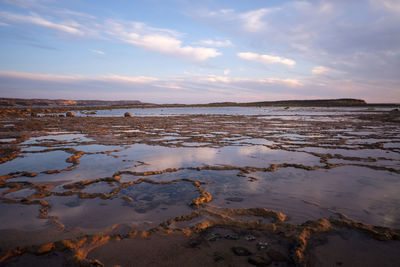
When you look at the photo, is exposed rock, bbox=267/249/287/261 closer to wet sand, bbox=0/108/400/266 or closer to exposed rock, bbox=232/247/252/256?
wet sand, bbox=0/108/400/266

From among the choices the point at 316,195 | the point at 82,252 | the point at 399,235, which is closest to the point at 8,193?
the point at 82,252

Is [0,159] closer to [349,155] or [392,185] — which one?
[392,185]

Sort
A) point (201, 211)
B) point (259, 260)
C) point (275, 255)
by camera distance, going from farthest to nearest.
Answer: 1. point (201, 211)
2. point (275, 255)
3. point (259, 260)

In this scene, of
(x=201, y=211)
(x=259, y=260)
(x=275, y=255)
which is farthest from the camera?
(x=201, y=211)

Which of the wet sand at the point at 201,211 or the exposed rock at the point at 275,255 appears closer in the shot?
the exposed rock at the point at 275,255

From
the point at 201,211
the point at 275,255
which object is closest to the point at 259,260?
the point at 275,255

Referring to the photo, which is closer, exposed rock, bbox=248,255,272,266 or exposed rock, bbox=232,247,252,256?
exposed rock, bbox=248,255,272,266

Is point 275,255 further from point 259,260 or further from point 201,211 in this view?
point 201,211

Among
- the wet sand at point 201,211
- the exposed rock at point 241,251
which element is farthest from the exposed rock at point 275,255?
the exposed rock at point 241,251

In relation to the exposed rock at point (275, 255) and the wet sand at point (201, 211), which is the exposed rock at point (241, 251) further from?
the exposed rock at point (275, 255)

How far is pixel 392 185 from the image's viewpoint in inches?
219

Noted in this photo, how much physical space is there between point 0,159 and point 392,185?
12.6m

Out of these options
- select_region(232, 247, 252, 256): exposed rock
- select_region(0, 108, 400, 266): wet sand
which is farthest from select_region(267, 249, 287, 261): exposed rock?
select_region(232, 247, 252, 256): exposed rock

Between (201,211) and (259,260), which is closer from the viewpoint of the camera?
(259,260)
